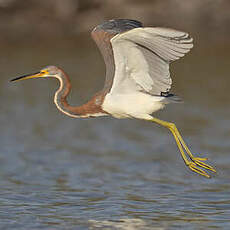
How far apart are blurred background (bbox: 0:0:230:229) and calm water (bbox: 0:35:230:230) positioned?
15 millimetres

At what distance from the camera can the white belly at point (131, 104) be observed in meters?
8.99

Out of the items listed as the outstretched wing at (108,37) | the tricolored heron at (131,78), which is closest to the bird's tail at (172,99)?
the tricolored heron at (131,78)

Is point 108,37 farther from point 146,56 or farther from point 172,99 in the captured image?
point 172,99

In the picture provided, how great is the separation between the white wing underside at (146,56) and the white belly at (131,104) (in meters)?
0.07

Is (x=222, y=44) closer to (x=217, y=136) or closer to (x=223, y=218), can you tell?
(x=217, y=136)

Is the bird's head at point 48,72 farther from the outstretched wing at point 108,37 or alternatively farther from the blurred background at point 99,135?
the blurred background at point 99,135

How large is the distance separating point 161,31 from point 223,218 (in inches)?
92.1

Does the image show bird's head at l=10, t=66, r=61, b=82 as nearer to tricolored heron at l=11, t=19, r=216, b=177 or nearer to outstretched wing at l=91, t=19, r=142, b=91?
tricolored heron at l=11, t=19, r=216, b=177

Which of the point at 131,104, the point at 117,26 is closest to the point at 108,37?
the point at 117,26

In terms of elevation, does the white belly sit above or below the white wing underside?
below

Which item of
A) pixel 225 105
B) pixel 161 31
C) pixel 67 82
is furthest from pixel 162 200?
pixel 225 105

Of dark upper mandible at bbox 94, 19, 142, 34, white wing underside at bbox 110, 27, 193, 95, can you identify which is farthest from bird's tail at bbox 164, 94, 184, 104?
dark upper mandible at bbox 94, 19, 142, 34

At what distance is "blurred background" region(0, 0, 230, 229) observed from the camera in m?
9.12

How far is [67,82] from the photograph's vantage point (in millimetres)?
9289
